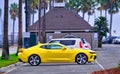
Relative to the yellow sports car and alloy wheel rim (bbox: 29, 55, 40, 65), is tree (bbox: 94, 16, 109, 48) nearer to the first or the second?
the yellow sports car

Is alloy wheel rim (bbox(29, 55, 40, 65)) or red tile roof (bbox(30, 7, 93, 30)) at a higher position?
red tile roof (bbox(30, 7, 93, 30))

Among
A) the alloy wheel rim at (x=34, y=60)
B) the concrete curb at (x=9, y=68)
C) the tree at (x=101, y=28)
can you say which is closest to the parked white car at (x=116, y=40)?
the tree at (x=101, y=28)

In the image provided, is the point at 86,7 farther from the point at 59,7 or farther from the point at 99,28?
the point at 99,28

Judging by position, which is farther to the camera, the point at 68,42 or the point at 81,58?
the point at 68,42

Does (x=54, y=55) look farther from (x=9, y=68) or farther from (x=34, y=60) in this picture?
(x=9, y=68)

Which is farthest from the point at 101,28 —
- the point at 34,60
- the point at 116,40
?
the point at 34,60

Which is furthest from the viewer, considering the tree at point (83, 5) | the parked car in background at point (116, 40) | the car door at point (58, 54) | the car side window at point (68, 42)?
the tree at point (83, 5)

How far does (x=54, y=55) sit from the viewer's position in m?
28.9

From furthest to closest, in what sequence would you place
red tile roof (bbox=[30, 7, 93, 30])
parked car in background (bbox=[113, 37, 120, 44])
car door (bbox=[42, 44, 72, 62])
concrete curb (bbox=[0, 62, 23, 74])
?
parked car in background (bbox=[113, 37, 120, 44]) → red tile roof (bbox=[30, 7, 93, 30]) → car door (bbox=[42, 44, 72, 62]) → concrete curb (bbox=[0, 62, 23, 74])

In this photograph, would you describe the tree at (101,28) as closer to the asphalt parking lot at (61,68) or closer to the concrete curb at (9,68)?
the concrete curb at (9,68)

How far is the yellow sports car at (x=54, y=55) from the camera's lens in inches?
1133

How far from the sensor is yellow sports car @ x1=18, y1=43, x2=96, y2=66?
2878cm

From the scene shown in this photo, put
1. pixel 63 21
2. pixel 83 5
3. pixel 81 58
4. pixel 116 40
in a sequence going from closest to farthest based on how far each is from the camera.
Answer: pixel 81 58 < pixel 63 21 < pixel 116 40 < pixel 83 5

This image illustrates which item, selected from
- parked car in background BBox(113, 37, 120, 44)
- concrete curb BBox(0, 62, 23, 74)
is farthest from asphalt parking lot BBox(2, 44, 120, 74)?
parked car in background BBox(113, 37, 120, 44)
